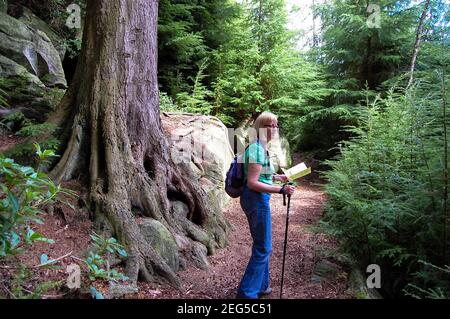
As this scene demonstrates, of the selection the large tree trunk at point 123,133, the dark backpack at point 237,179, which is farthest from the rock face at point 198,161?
the dark backpack at point 237,179

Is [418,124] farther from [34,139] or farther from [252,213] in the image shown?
[34,139]

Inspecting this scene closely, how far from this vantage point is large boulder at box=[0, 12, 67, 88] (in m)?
7.84

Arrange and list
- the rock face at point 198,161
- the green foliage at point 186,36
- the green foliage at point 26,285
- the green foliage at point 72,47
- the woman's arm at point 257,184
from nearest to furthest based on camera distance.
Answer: the green foliage at point 26,285 < the woman's arm at point 257,184 < the rock face at point 198,161 < the green foliage at point 72,47 < the green foliage at point 186,36

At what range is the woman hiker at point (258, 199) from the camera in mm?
3699

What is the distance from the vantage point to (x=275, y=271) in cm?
527

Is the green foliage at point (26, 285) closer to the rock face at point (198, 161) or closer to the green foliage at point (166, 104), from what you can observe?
the rock face at point (198, 161)

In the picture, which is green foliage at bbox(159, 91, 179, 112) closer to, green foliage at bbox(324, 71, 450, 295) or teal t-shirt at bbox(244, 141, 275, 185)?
green foliage at bbox(324, 71, 450, 295)

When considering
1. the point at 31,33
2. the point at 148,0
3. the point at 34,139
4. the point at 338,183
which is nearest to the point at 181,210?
the point at 34,139

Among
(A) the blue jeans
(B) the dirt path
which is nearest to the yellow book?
(A) the blue jeans

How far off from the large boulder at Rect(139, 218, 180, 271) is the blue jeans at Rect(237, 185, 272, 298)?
1147 mm

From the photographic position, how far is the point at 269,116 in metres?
3.84

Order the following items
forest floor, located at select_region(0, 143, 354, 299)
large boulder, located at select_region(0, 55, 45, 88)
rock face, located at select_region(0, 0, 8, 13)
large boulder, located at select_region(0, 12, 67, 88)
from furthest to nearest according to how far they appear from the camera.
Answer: rock face, located at select_region(0, 0, 8, 13)
large boulder, located at select_region(0, 12, 67, 88)
large boulder, located at select_region(0, 55, 45, 88)
forest floor, located at select_region(0, 143, 354, 299)

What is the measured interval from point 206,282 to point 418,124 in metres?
3.64

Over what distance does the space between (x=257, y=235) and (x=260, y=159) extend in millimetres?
908
